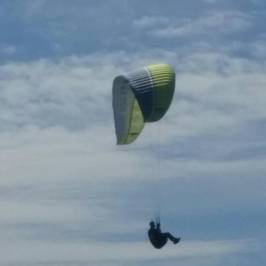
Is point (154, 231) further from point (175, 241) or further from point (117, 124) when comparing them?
point (117, 124)

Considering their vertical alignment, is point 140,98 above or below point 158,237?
above

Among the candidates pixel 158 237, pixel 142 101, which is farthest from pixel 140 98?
pixel 158 237

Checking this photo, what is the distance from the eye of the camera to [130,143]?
38.8 m

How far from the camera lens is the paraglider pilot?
36688 millimetres

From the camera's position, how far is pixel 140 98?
119 ft

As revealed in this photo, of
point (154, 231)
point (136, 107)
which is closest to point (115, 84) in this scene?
point (136, 107)

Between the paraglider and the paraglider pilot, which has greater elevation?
the paraglider

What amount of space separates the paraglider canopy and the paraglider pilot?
6226mm

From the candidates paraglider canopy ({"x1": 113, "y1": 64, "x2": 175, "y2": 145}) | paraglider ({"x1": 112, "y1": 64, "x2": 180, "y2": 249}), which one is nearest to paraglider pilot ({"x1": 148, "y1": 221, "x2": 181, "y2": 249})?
paraglider ({"x1": 112, "y1": 64, "x2": 180, "y2": 249})

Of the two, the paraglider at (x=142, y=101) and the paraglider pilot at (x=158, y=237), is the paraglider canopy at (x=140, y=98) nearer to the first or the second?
the paraglider at (x=142, y=101)

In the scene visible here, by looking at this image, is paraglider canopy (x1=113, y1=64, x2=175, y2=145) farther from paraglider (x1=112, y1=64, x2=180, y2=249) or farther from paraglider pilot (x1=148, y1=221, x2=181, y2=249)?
paraglider pilot (x1=148, y1=221, x2=181, y2=249)

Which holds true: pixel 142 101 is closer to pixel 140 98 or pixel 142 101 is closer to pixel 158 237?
pixel 140 98

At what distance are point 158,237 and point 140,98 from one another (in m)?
9.51

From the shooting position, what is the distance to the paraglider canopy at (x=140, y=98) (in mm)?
36844
